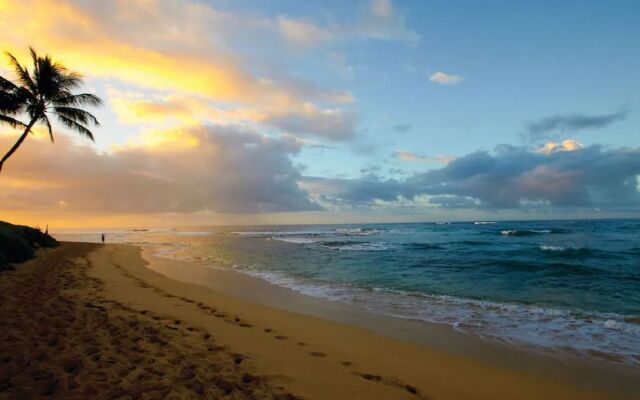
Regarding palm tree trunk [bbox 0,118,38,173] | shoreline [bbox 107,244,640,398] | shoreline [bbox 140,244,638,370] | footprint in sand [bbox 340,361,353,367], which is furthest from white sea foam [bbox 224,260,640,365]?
palm tree trunk [bbox 0,118,38,173]

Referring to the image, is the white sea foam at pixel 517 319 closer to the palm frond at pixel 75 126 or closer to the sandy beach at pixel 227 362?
the sandy beach at pixel 227 362

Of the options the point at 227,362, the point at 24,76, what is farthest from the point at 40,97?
the point at 227,362

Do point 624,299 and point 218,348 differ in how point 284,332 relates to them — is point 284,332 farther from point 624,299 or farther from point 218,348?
point 624,299

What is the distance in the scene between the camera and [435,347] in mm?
6859

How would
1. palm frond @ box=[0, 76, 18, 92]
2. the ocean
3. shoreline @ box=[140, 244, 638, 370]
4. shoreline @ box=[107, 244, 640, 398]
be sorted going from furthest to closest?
palm frond @ box=[0, 76, 18, 92]
the ocean
shoreline @ box=[140, 244, 638, 370]
shoreline @ box=[107, 244, 640, 398]

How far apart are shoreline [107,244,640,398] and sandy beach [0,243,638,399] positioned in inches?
1.7

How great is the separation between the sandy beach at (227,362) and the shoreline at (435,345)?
42mm

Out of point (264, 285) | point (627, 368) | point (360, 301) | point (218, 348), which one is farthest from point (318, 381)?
point (264, 285)

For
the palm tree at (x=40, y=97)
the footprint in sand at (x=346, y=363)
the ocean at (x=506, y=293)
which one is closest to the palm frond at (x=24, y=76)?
the palm tree at (x=40, y=97)

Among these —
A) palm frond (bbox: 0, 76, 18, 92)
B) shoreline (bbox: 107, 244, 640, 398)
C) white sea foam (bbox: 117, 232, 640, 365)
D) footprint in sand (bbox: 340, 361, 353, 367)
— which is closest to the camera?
shoreline (bbox: 107, 244, 640, 398)

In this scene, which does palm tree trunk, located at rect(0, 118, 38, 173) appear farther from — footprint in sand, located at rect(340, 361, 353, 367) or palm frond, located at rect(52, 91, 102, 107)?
footprint in sand, located at rect(340, 361, 353, 367)

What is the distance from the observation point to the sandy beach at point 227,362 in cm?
432

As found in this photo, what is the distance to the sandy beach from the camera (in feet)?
14.2

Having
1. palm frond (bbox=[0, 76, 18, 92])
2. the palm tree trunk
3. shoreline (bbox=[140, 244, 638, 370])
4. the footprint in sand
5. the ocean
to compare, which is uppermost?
palm frond (bbox=[0, 76, 18, 92])
